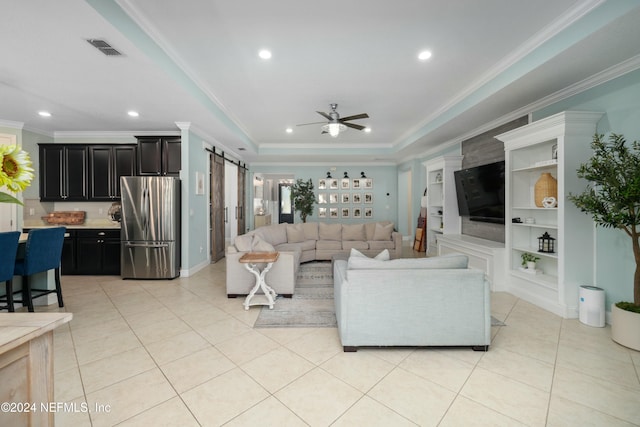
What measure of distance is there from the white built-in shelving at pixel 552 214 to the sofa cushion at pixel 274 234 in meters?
4.16

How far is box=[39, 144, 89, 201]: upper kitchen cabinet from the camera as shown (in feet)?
17.5

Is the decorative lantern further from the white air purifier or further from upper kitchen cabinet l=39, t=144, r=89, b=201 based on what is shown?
upper kitchen cabinet l=39, t=144, r=89, b=201

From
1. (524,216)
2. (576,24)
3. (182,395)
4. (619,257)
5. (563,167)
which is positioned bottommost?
(182,395)

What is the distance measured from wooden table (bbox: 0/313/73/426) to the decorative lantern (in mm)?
Result: 4811

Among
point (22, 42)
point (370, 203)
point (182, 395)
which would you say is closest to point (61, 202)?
point (22, 42)

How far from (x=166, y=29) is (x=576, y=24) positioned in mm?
3737

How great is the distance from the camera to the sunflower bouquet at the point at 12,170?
995mm

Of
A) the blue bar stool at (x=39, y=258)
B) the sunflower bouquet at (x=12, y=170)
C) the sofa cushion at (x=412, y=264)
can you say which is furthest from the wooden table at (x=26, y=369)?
the blue bar stool at (x=39, y=258)

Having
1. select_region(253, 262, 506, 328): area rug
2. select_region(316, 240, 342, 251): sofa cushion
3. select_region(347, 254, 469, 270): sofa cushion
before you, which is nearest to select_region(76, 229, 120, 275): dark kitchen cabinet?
select_region(253, 262, 506, 328): area rug

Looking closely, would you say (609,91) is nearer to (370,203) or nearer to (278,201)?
(370,203)

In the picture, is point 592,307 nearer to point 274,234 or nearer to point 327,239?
point 327,239

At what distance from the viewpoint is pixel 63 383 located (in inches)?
82.0

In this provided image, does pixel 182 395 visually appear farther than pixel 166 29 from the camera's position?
No

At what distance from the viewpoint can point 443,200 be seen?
6078 millimetres
